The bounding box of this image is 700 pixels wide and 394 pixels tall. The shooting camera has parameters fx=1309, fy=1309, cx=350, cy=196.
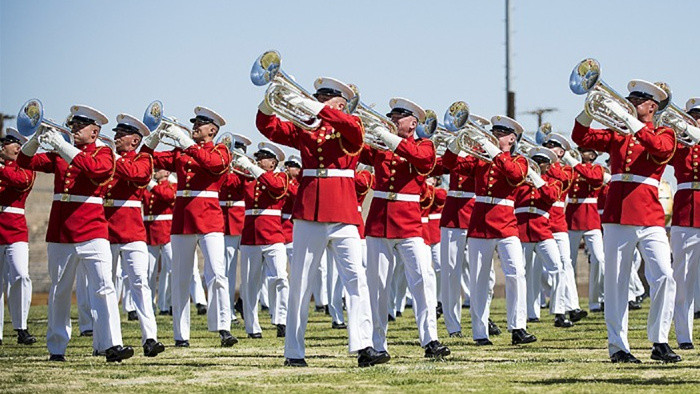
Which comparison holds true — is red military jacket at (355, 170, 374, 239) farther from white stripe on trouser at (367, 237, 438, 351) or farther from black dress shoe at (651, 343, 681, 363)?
black dress shoe at (651, 343, 681, 363)

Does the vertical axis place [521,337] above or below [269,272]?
below

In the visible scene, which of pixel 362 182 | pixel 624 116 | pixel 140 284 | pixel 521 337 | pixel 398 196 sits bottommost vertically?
pixel 521 337

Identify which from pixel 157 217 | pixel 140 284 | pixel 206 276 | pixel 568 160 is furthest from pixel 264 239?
pixel 568 160

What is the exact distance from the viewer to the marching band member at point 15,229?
45.6 feet

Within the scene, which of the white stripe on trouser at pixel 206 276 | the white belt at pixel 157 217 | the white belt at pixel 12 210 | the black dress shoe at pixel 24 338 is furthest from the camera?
the white belt at pixel 157 217

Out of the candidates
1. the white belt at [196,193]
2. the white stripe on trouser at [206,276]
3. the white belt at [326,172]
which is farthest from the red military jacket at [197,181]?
the white belt at [326,172]

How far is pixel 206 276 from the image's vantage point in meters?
13.7

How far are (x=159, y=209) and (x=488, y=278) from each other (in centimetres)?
611

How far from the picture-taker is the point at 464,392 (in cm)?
871

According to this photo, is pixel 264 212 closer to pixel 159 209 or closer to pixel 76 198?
pixel 159 209

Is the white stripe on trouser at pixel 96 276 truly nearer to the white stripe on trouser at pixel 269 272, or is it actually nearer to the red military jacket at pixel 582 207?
the white stripe on trouser at pixel 269 272

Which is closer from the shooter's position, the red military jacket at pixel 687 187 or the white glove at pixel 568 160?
the red military jacket at pixel 687 187

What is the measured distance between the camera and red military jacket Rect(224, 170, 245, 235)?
55.2 ft

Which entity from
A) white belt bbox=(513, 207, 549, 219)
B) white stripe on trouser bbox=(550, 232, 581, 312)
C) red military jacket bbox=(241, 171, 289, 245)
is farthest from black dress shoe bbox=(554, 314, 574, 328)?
red military jacket bbox=(241, 171, 289, 245)
